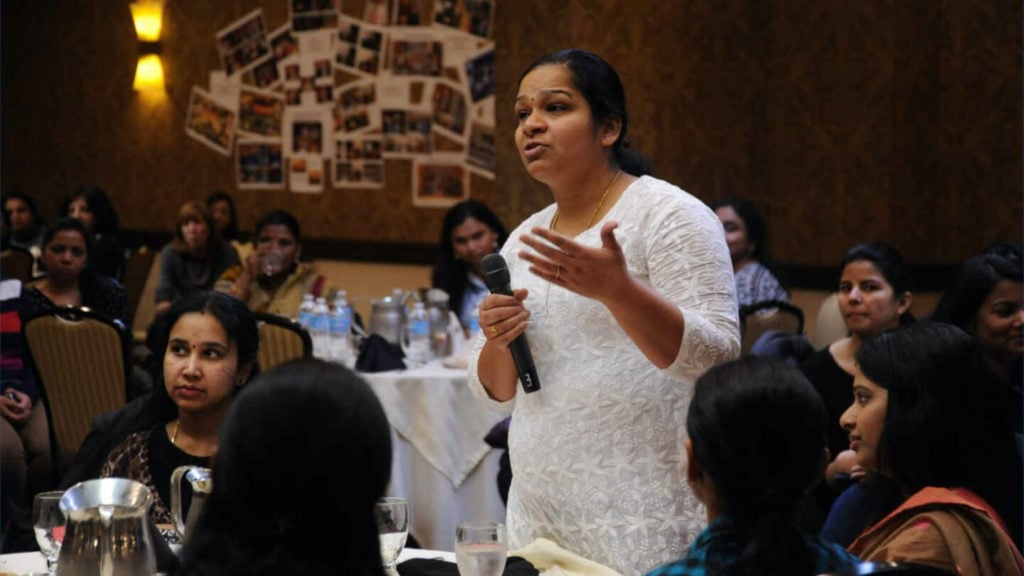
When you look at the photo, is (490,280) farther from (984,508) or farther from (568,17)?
(568,17)

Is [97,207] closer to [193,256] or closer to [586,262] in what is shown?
[193,256]

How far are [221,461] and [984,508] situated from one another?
125cm

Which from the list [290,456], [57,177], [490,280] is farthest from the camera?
[57,177]

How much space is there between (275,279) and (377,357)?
1.67 m

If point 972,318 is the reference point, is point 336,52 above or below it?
above

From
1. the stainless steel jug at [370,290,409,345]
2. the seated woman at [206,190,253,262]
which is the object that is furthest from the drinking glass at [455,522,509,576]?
the seated woman at [206,190,253,262]

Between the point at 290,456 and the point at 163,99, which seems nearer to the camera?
the point at 290,456

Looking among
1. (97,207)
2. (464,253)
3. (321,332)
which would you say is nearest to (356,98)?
(97,207)

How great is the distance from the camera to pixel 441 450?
17.0 ft

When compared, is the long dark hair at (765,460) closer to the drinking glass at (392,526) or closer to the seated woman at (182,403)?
the drinking glass at (392,526)

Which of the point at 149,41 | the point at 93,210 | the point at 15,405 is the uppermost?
the point at 149,41

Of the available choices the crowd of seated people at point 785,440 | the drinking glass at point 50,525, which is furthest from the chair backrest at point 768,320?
the drinking glass at point 50,525

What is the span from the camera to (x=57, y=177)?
11.4m

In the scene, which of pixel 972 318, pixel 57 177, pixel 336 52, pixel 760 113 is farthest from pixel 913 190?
pixel 57 177
